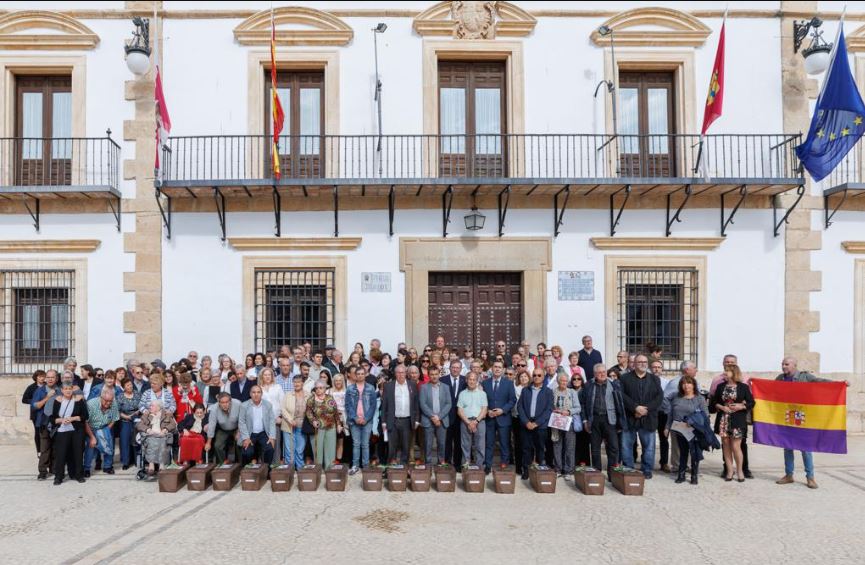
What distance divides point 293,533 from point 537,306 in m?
6.57

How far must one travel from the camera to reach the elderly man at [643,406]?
853 centimetres

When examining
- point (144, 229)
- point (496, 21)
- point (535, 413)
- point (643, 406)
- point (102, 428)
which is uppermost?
point (496, 21)

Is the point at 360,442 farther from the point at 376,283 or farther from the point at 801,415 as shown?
the point at 801,415

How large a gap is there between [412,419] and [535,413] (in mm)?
1631

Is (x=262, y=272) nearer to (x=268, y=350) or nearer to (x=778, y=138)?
(x=268, y=350)

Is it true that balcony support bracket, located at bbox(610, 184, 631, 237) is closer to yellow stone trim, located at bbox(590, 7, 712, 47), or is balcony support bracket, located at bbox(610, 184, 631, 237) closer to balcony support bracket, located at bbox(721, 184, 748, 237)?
balcony support bracket, located at bbox(721, 184, 748, 237)

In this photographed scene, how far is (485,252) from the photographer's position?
465 inches

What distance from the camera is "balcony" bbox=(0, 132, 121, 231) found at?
11227 millimetres

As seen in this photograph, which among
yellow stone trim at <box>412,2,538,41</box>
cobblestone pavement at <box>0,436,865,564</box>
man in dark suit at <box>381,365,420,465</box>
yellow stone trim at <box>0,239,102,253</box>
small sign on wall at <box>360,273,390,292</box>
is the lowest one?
cobblestone pavement at <box>0,436,865,564</box>

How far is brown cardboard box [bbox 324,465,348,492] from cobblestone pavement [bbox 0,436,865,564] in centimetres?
13

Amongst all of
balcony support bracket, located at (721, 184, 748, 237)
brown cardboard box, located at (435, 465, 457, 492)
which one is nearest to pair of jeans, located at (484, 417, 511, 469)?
brown cardboard box, located at (435, 465, 457, 492)

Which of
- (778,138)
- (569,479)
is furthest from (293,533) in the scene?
(778,138)

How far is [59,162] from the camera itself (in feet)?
39.3

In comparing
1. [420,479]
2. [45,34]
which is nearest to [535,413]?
[420,479]
